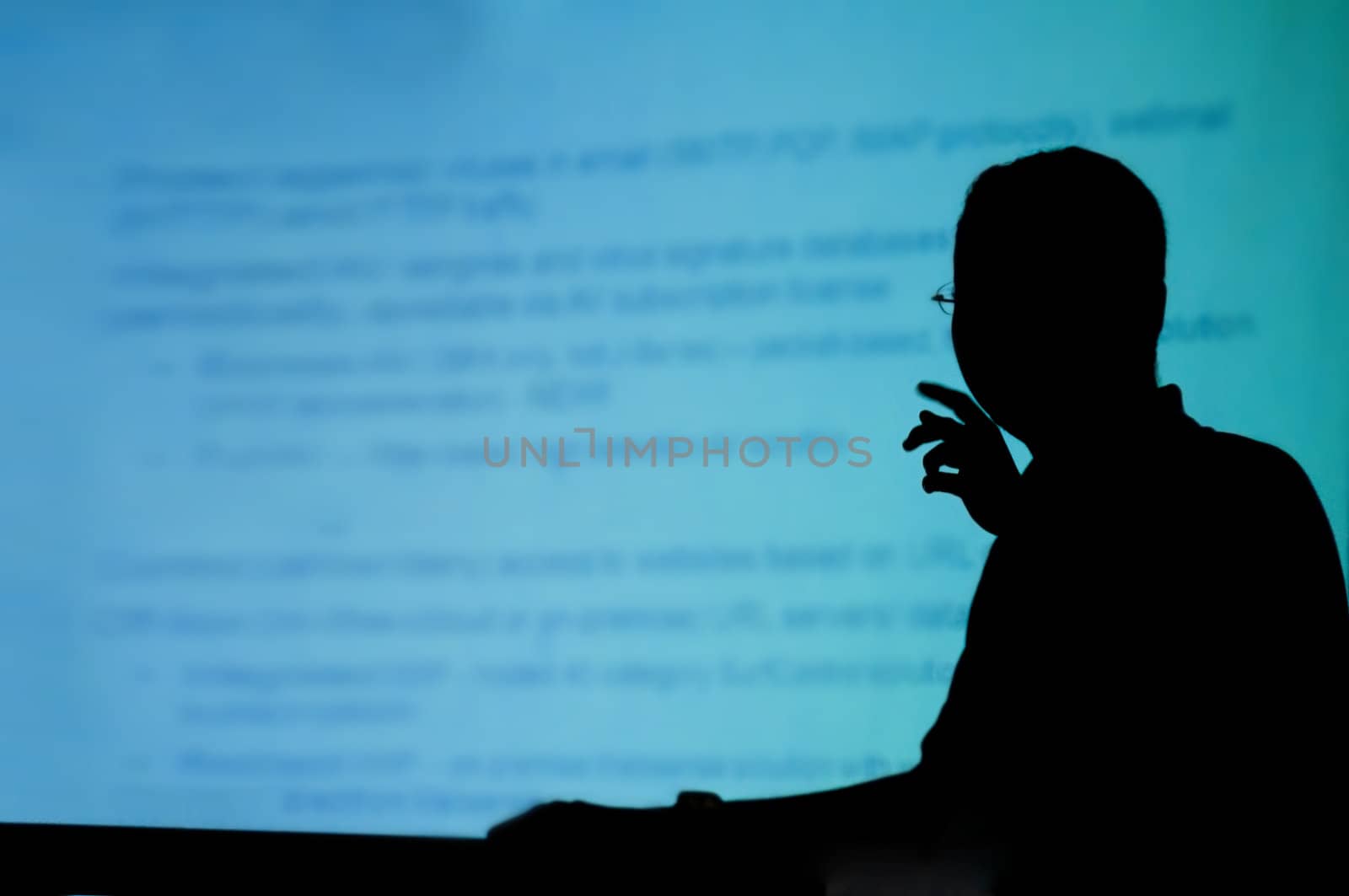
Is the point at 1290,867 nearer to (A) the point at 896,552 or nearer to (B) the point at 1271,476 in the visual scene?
(B) the point at 1271,476

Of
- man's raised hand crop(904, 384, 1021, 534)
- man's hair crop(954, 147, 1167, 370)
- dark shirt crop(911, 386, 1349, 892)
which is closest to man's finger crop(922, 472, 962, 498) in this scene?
man's raised hand crop(904, 384, 1021, 534)

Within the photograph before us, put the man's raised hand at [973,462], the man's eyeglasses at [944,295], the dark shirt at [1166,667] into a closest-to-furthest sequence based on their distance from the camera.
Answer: the dark shirt at [1166,667]
the man's raised hand at [973,462]
the man's eyeglasses at [944,295]

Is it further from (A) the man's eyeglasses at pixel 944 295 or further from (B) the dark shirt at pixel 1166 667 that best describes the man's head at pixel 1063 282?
(A) the man's eyeglasses at pixel 944 295

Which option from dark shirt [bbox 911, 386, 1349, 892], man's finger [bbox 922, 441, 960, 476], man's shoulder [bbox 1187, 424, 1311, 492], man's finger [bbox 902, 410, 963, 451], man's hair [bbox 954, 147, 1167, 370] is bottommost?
dark shirt [bbox 911, 386, 1349, 892]

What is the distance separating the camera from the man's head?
85cm

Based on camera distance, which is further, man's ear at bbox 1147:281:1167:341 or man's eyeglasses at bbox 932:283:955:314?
man's eyeglasses at bbox 932:283:955:314

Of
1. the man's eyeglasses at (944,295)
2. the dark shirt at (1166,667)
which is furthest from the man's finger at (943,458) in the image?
the man's eyeglasses at (944,295)

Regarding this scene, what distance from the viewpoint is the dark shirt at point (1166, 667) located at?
30.6 inches

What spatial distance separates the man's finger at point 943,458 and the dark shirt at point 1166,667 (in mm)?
103

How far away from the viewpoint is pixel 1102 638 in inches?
32.8

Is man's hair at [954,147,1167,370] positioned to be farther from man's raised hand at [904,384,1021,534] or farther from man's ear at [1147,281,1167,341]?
man's raised hand at [904,384,1021,534]

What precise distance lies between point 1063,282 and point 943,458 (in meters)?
0.22

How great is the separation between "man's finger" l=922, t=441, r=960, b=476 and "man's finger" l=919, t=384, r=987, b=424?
0.12 ft

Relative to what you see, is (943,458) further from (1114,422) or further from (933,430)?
(1114,422)
